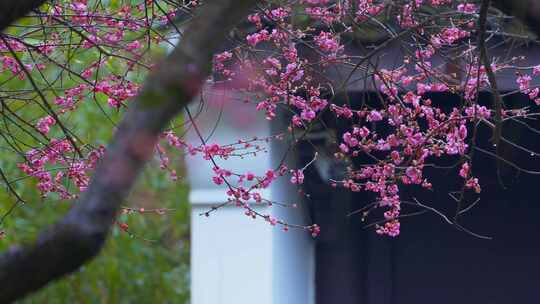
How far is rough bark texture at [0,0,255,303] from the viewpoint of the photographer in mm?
1831

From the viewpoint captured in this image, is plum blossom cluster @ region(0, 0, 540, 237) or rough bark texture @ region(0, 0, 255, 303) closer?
rough bark texture @ region(0, 0, 255, 303)

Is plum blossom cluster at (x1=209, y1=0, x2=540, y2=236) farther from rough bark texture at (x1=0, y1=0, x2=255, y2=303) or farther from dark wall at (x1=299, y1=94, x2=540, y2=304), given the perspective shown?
rough bark texture at (x1=0, y1=0, x2=255, y2=303)

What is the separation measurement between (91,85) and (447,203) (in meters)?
2.71

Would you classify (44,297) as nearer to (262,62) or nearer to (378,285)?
(378,285)

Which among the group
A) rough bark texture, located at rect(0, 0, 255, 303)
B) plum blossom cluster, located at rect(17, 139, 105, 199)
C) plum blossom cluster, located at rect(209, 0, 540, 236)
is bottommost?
rough bark texture, located at rect(0, 0, 255, 303)

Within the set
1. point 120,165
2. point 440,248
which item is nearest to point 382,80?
point 120,165

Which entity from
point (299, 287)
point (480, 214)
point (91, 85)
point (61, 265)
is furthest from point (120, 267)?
point (61, 265)

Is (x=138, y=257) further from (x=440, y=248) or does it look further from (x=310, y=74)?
(x=310, y=74)

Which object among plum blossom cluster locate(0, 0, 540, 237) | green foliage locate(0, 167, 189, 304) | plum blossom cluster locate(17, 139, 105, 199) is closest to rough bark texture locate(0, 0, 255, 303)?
plum blossom cluster locate(0, 0, 540, 237)

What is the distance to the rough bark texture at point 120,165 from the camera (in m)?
1.83

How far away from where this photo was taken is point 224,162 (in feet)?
15.4

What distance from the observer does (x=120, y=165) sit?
71.7 inches

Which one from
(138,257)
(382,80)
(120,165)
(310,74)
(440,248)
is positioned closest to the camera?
(120,165)

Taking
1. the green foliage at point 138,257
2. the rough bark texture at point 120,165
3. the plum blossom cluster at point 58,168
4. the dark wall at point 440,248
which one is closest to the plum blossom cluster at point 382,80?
the plum blossom cluster at point 58,168
